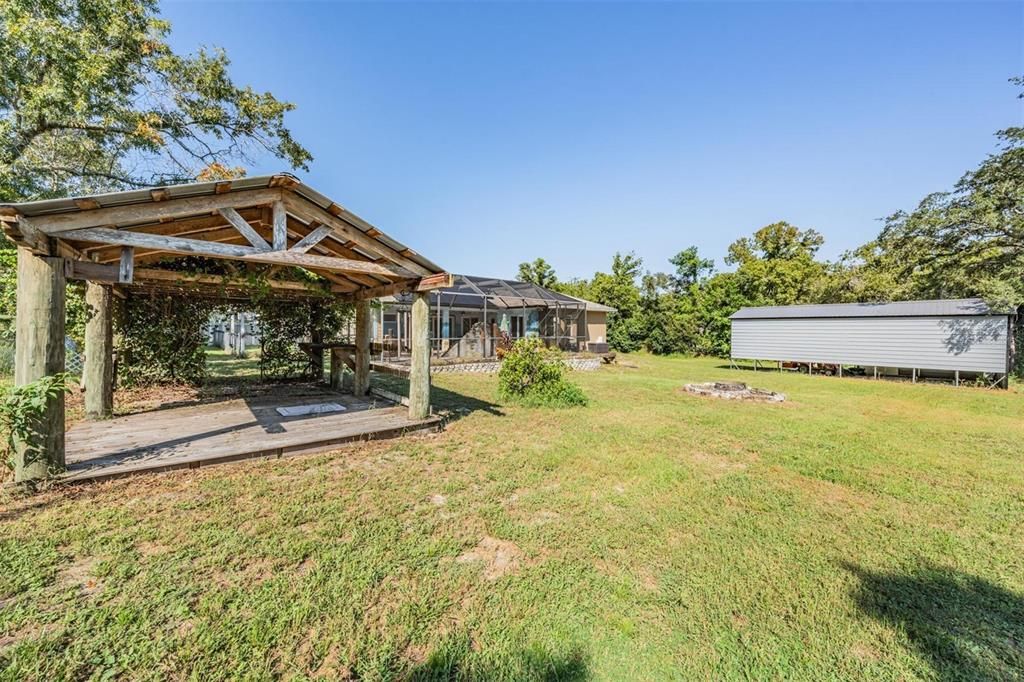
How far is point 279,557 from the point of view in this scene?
268 centimetres

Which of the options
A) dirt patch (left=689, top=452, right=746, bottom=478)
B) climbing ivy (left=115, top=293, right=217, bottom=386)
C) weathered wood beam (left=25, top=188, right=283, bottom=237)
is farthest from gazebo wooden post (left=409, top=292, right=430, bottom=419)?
climbing ivy (left=115, top=293, right=217, bottom=386)

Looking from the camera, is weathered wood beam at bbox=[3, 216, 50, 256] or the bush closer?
weathered wood beam at bbox=[3, 216, 50, 256]

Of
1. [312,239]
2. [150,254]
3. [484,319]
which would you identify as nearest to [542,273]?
[484,319]

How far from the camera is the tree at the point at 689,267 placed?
31109 millimetres

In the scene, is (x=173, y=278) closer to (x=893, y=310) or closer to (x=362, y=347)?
(x=362, y=347)

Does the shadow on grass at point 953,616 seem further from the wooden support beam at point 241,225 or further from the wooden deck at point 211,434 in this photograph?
the wooden support beam at point 241,225

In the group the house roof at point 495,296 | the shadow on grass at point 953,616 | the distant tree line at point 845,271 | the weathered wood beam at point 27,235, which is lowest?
the shadow on grass at point 953,616

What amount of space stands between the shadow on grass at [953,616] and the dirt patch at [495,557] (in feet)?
6.99

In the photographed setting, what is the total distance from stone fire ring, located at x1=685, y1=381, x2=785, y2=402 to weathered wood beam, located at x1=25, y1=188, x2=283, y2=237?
382 inches

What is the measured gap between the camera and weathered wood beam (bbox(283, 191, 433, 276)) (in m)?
4.75

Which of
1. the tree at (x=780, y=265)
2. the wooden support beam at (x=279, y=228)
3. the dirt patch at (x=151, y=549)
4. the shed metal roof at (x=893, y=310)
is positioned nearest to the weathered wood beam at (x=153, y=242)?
the wooden support beam at (x=279, y=228)

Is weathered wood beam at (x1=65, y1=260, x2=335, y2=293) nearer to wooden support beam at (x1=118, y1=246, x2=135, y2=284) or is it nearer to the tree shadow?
wooden support beam at (x1=118, y1=246, x2=135, y2=284)

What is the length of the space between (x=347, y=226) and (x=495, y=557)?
172 inches

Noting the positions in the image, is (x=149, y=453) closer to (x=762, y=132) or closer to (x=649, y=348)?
(x=762, y=132)
